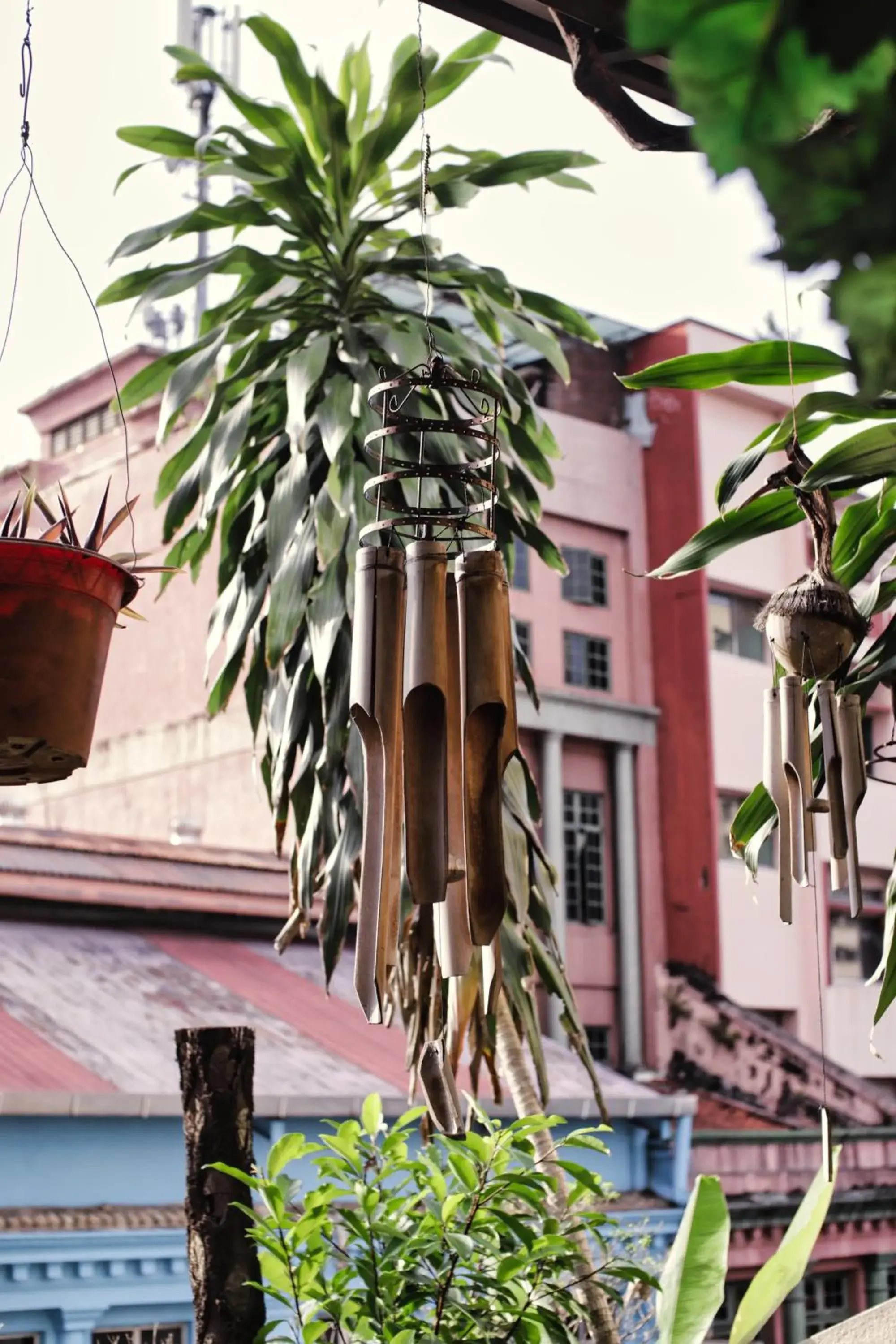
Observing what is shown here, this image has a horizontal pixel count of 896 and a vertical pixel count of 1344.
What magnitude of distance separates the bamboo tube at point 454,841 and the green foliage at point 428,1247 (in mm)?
1086

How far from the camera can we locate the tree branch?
1917mm

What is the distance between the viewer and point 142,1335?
7141mm

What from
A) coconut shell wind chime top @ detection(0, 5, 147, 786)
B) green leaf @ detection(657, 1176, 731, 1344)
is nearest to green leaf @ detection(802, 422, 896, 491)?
coconut shell wind chime top @ detection(0, 5, 147, 786)

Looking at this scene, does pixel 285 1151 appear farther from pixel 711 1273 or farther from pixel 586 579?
pixel 586 579

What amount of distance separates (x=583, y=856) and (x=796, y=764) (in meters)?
11.7

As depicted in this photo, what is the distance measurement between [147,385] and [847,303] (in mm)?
4256

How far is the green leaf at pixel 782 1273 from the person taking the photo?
2328 millimetres

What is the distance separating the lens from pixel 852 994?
47.3 ft

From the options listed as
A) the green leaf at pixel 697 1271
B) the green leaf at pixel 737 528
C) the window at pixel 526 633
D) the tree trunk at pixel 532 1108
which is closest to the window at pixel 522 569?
the window at pixel 526 633

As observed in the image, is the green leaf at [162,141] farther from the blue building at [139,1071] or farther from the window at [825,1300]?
the window at [825,1300]

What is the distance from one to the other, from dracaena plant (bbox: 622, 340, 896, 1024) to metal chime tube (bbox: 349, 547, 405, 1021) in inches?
21.0

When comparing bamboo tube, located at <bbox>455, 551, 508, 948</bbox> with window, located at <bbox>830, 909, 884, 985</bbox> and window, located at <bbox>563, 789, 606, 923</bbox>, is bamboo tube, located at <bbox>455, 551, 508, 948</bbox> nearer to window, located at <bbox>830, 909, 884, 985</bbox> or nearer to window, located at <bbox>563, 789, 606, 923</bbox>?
window, located at <bbox>563, 789, 606, 923</bbox>

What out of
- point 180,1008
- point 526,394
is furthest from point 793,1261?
point 180,1008

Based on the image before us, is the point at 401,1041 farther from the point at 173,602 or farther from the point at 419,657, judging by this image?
the point at 419,657
